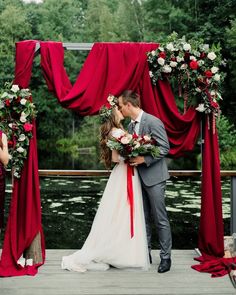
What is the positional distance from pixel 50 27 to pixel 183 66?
31.6 m

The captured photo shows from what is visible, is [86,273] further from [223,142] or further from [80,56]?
[80,56]

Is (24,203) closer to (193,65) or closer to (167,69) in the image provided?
(167,69)

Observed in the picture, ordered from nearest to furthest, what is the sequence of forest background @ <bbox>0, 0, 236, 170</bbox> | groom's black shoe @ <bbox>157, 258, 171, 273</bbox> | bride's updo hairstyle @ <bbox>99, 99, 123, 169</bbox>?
groom's black shoe @ <bbox>157, 258, 171, 273</bbox>
bride's updo hairstyle @ <bbox>99, 99, 123, 169</bbox>
forest background @ <bbox>0, 0, 236, 170</bbox>

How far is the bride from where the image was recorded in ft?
19.4

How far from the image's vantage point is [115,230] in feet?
19.6

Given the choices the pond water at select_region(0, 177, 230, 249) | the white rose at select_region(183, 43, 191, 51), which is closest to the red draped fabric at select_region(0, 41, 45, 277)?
the white rose at select_region(183, 43, 191, 51)

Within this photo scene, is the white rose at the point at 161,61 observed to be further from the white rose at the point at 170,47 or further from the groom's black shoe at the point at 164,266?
the groom's black shoe at the point at 164,266

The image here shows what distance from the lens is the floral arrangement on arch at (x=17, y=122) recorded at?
6062mm

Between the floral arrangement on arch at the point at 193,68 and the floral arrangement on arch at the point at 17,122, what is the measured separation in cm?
138

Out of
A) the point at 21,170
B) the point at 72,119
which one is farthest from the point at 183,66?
the point at 72,119

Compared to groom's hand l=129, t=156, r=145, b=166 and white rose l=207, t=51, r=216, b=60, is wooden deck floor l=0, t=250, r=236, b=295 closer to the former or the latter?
groom's hand l=129, t=156, r=145, b=166

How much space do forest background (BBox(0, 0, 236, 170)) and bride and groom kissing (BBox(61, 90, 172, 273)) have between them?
15.7 m

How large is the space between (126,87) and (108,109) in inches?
15.2

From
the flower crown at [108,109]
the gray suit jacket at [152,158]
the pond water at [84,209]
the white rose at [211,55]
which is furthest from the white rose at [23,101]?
the pond water at [84,209]
